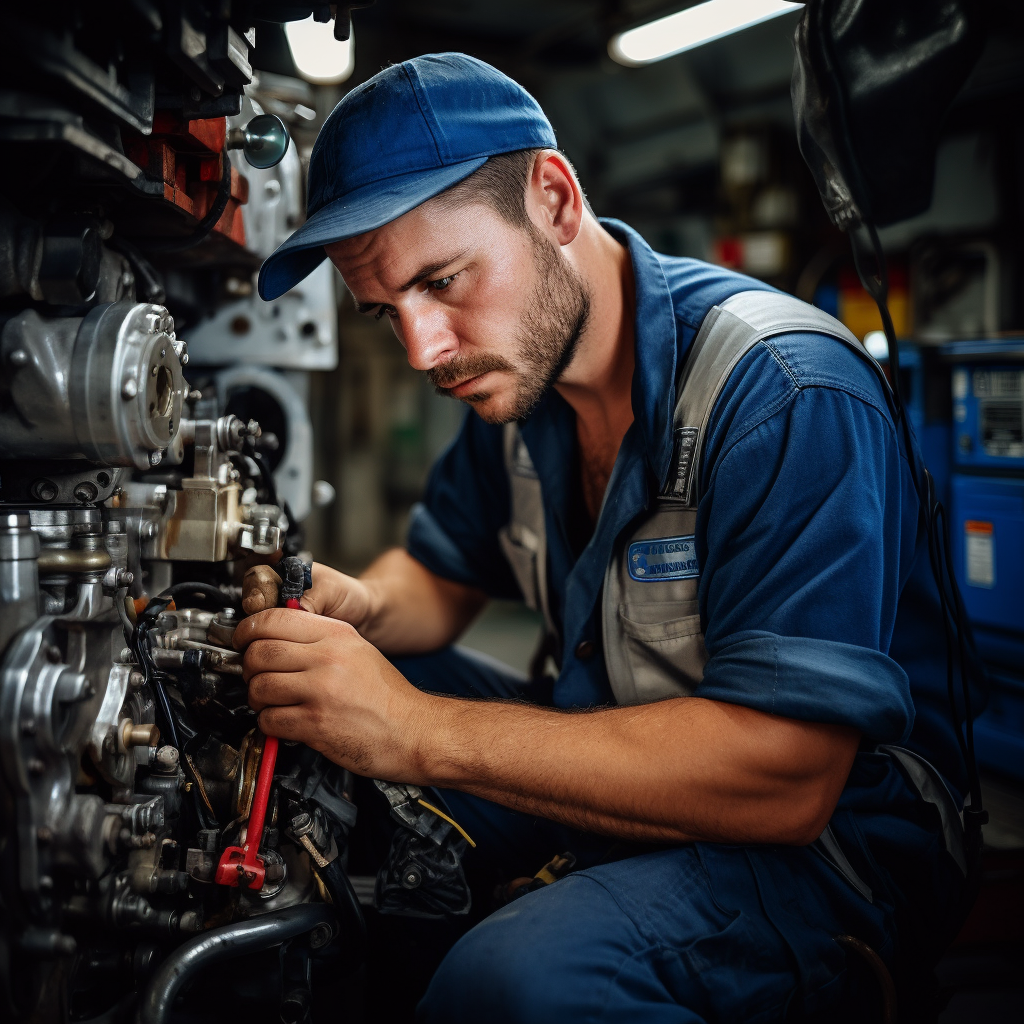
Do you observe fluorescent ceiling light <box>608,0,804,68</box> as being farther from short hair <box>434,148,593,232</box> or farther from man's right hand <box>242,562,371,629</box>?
man's right hand <box>242,562,371,629</box>

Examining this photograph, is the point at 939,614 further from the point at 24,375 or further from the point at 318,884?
the point at 24,375

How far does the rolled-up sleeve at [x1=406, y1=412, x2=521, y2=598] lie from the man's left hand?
0.63m

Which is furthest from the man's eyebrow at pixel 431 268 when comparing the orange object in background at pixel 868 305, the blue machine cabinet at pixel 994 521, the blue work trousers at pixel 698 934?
the orange object in background at pixel 868 305

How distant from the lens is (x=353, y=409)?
496cm

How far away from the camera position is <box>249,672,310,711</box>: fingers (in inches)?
35.3

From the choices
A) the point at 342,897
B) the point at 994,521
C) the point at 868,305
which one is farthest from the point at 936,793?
the point at 868,305

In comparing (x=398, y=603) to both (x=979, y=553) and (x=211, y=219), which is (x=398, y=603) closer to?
(x=211, y=219)

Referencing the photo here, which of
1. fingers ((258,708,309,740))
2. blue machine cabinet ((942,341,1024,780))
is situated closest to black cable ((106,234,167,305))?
fingers ((258,708,309,740))

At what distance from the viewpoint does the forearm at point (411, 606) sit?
1450 millimetres

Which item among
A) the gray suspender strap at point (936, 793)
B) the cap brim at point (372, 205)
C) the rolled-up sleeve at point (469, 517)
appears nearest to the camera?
the cap brim at point (372, 205)

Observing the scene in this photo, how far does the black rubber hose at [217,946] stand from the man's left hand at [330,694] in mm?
173

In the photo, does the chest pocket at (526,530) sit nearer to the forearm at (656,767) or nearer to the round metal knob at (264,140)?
the forearm at (656,767)

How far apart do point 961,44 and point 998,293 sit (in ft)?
7.39

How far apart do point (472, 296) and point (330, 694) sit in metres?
0.49
